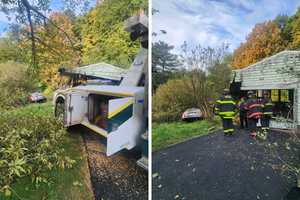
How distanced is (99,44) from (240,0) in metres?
0.90

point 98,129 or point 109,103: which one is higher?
point 109,103

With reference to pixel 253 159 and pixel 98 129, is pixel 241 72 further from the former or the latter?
pixel 98 129

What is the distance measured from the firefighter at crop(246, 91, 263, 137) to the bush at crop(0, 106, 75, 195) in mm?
1093

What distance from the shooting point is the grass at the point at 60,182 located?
1659 mm

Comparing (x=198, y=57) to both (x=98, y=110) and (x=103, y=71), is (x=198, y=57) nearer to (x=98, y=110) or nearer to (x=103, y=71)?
(x=103, y=71)

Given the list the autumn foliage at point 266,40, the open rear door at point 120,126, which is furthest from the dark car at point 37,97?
the autumn foliage at point 266,40

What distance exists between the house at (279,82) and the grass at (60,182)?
102cm

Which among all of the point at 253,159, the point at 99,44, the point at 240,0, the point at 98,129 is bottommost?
the point at 253,159

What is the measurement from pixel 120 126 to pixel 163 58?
472 millimetres

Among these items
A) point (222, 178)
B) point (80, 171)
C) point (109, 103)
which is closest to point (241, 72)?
point (222, 178)

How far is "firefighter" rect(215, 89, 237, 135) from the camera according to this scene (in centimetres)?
183

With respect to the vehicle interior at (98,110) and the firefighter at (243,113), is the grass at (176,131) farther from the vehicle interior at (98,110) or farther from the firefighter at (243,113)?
the vehicle interior at (98,110)

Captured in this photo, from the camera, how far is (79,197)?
175cm

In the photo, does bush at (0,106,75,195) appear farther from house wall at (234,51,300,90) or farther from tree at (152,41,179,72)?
house wall at (234,51,300,90)
